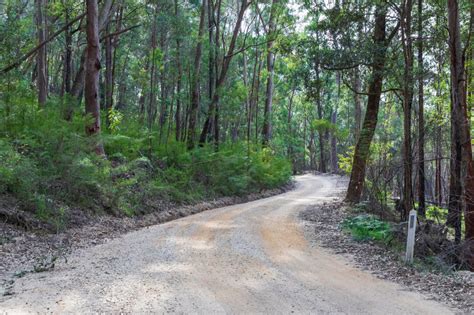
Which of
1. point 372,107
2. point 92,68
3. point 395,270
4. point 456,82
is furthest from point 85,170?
point 372,107

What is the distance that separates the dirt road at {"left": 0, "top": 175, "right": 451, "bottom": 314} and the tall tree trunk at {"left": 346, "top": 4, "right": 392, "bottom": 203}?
7.55 meters

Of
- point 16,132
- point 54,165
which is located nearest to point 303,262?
point 54,165

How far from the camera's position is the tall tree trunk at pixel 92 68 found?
47.6ft

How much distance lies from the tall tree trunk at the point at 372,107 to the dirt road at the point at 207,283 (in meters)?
7.55

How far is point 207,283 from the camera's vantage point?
21.2 feet

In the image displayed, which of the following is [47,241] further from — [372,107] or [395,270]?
[372,107]

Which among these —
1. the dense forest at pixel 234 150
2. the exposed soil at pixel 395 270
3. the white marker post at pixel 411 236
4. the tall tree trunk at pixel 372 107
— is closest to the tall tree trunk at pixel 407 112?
the dense forest at pixel 234 150

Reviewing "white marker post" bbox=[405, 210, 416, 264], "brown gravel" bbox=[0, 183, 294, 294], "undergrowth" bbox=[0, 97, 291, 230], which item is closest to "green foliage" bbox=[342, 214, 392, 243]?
"white marker post" bbox=[405, 210, 416, 264]

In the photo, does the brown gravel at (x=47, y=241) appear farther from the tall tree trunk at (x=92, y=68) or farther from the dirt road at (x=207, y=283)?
the tall tree trunk at (x=92, y=68)

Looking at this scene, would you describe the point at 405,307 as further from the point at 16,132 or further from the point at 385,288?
the point at 16,132

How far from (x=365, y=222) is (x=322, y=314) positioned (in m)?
7.57

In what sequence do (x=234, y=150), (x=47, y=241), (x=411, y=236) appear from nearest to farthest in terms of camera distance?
(x=411, y=236) → (x=47, y=241) → (x=234, y=150)

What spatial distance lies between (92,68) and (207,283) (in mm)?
10370

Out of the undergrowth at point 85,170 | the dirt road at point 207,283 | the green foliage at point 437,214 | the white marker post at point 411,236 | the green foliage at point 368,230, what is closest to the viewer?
the dirt road at point 207,283
